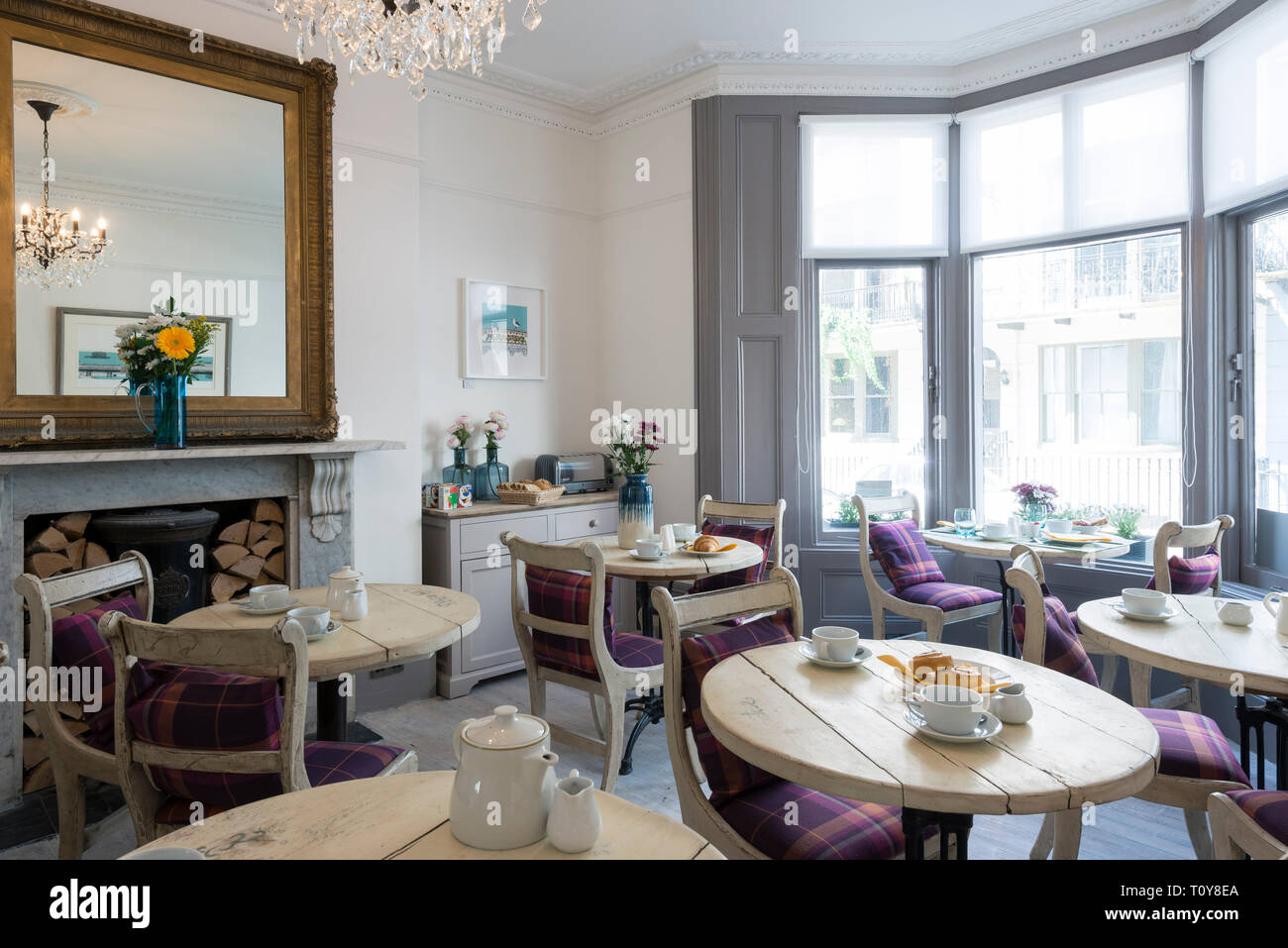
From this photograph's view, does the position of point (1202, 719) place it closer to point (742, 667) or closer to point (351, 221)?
point (742, 667)

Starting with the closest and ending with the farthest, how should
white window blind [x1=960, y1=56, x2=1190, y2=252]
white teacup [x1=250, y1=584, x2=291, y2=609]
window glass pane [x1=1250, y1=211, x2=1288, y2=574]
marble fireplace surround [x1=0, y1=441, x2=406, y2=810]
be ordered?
white teacup [x1=250, y1=584, x2=291, y2=609] → marble fireplace surround [x1=0, y1=441, x2=406, y2=810] → window glass pane [x1=1250, y1=211, x2=1288, y2=574] → white window blind [x1=960, y1=56, x2=1190, y2=252]

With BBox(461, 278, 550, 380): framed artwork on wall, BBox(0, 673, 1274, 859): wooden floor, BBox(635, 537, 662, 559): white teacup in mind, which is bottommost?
BBox(0, 673, 1274, 859): wooden floor

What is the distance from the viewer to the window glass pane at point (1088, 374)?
4.02 meters

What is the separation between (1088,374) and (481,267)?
341 centimetres

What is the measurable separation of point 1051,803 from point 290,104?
376 centimetres

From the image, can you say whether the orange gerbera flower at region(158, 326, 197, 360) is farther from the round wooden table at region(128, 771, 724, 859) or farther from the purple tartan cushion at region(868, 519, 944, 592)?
the purple tartan cushion at region(868, 519, 944, 592)

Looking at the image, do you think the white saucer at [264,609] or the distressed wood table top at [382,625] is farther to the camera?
the white saucer at [264,609]

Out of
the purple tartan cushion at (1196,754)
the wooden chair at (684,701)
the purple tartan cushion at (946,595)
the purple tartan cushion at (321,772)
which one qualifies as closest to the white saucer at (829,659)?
the wooden chair at (684,701)

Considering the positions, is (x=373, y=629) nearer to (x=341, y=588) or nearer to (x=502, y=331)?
(x=341, y=588)

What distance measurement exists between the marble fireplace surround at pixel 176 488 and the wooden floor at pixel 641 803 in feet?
2.37

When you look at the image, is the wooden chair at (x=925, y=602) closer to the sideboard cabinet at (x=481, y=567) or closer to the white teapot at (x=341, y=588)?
the sideboard cabinet at (x=481, y=567)

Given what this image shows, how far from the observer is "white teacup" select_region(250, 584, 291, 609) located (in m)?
2.37

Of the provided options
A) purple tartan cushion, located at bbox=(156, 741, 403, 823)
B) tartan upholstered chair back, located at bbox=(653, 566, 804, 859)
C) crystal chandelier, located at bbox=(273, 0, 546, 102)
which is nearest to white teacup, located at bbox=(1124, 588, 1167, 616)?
tartan upholstered chair back, located at bbox=(653, 566, 804, 859)

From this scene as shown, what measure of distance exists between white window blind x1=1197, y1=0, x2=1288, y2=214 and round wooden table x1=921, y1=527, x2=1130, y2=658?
163 centimetres
